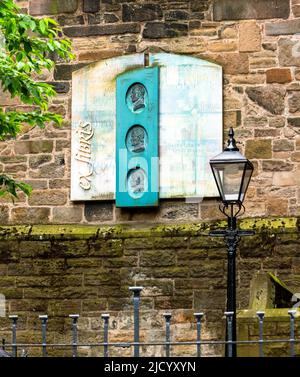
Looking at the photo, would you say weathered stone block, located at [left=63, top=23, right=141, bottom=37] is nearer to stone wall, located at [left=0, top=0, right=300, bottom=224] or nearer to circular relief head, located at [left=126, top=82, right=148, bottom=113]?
stone wall, located at [left=0, top=0, right=300, bottom=224]

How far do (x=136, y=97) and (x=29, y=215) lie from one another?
205 centimetres

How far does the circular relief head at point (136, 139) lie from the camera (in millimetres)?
15938

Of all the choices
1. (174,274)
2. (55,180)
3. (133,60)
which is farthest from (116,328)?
(133,60)

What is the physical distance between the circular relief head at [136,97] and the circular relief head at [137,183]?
2.56ft

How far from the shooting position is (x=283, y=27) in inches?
625

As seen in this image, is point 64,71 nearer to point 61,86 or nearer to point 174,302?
point 61,86

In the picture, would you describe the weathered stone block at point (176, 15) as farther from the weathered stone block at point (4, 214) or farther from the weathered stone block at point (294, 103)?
the weathered stone block at point (4, 214)

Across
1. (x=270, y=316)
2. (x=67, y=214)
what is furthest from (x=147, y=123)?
(x=270, y=316)

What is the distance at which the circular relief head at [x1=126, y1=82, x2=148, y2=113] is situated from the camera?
1598 cm

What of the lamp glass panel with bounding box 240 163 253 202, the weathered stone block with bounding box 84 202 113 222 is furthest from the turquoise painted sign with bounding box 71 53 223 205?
the lamp glass panel with bounding box 240 163 253 202

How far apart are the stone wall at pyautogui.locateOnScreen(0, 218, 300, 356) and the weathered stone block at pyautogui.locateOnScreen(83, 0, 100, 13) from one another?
281cm

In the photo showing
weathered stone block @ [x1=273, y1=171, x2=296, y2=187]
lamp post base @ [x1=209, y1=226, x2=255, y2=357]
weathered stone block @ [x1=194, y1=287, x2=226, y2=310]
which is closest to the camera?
lamp post base @ [x1=209, y1=226, x2=255, y2=357]

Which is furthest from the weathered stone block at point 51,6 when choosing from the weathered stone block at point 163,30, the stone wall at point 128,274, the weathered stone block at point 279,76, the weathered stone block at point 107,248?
the weathered stone block at point 107,248

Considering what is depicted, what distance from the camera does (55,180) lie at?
1622 centimetres
